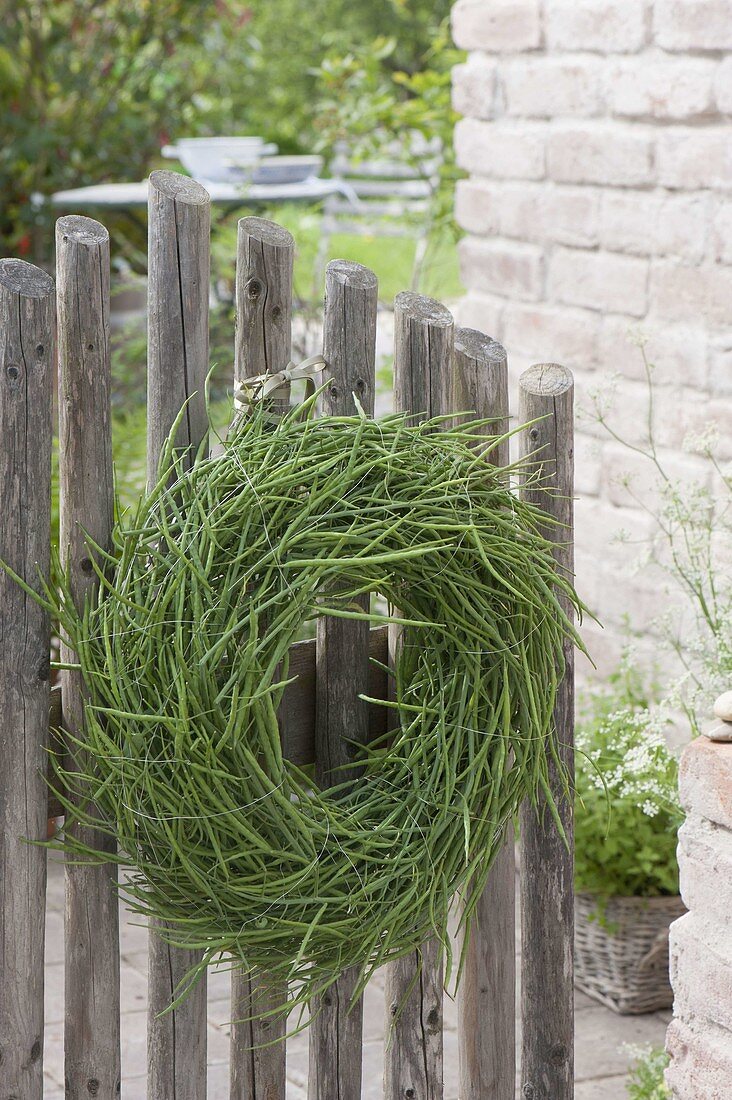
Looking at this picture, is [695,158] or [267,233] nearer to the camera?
[267,233]

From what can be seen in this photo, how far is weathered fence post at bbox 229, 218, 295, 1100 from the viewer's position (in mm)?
1638

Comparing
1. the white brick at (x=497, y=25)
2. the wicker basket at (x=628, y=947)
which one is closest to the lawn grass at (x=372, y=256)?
the white brick at (x=497, y=25)

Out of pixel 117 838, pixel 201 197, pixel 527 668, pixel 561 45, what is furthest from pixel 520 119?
pixel 117 838

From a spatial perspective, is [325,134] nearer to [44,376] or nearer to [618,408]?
[618,408]

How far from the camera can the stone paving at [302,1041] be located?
8.70ft

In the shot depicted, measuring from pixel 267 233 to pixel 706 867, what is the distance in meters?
1.07

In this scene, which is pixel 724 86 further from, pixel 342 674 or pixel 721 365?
pixel 342 674

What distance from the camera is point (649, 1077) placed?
236 cm

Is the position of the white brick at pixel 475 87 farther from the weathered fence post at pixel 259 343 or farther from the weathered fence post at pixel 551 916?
the weathered fence post at pixel 259 343

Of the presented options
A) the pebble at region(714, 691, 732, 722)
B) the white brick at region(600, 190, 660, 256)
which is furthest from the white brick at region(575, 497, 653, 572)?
the pebble at region(714, 691, 732, 722)

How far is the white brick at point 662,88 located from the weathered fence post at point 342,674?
139cm

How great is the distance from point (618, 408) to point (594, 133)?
2.12 feet

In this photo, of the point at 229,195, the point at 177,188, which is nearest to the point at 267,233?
the point at 177,188

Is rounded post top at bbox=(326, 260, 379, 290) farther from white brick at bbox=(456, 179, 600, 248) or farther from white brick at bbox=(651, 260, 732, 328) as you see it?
white brick at bbox=(456, 179, 600, 248)
